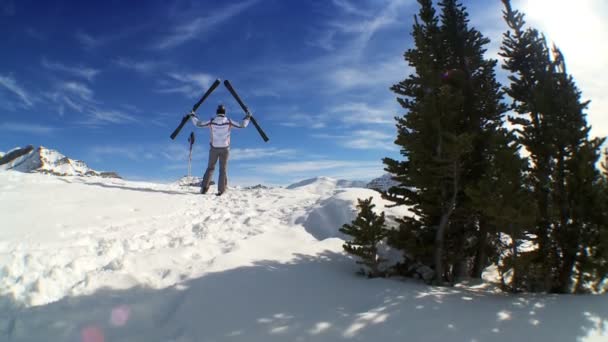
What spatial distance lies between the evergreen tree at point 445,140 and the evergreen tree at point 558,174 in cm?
67

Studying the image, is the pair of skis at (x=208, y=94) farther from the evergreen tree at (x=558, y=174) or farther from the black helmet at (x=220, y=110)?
the evergreen tree at (x=558, y=174)

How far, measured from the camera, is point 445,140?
13.8 ft

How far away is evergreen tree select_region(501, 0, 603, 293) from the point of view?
4082mm

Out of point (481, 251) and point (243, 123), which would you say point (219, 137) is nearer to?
point (243, 123)

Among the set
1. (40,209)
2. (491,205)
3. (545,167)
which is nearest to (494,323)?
(491,205)

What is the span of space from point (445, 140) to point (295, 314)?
3.07 m

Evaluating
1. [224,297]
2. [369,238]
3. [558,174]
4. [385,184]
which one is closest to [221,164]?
[369,238]

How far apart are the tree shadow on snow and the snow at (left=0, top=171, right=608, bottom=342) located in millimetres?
12

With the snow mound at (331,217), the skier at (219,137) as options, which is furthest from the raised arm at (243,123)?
the snow mound at (331,217)

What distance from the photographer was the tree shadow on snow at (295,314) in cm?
276

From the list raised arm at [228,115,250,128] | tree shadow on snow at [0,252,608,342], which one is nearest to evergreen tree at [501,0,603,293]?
tree shadow on snow at [0,252,608,342]

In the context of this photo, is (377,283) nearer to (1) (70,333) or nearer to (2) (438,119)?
(2) (438,119)

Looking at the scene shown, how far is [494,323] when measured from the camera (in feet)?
9.94

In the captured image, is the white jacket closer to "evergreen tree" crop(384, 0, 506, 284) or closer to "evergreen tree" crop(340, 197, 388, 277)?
"evergreen tree" crop(384, 0, 506, 284)
